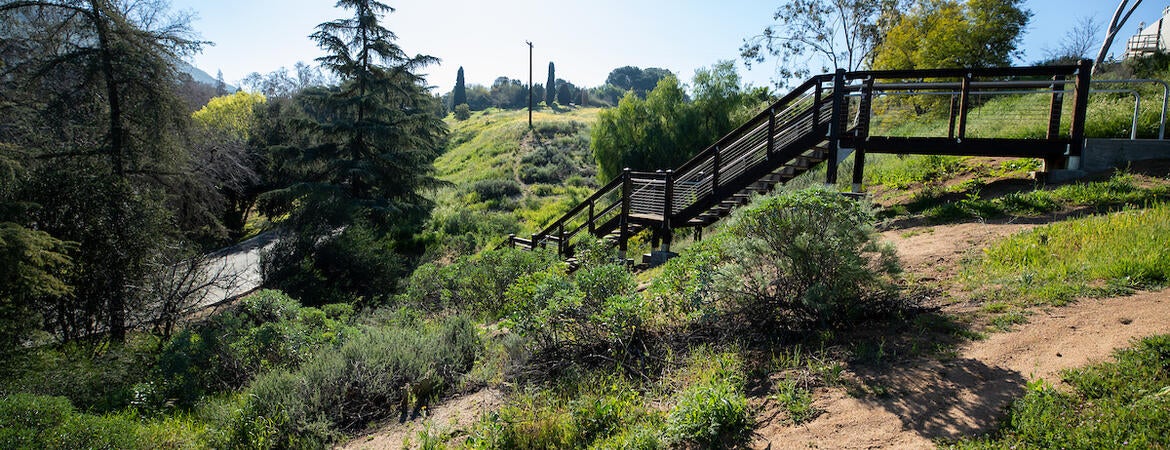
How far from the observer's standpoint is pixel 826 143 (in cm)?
1035

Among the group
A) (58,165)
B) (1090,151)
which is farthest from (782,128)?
(58,165)

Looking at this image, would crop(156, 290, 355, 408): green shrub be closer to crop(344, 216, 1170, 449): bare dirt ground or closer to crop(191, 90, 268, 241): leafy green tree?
crop(344, 216, 1170, 449): bare dirt ground

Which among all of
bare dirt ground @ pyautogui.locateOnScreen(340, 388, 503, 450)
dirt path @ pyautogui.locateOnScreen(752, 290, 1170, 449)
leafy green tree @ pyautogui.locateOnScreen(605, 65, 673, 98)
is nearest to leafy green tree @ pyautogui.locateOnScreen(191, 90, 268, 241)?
bare dirt ground @ pyautogui.locateOnScreen(340, 388, 503, 450)

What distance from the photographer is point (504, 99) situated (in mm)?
101938

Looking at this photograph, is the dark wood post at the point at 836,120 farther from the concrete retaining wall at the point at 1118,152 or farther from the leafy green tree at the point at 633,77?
the leafy green tree at the point at 633,77

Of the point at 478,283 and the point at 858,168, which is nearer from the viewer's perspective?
the point at 858,168

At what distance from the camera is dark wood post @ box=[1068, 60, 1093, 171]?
8.27 m

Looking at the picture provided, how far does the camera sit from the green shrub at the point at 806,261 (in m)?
4.72

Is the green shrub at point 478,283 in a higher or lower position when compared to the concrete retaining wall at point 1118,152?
lower

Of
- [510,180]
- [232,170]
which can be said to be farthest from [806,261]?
[510,180]

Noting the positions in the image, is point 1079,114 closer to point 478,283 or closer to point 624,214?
point 624,214

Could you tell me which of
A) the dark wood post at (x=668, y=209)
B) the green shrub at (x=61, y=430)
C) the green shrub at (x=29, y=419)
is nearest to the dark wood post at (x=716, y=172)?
the dark wood post at (x=668, y=209)

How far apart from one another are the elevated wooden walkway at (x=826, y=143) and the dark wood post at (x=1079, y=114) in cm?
1

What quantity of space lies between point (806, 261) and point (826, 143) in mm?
6352
